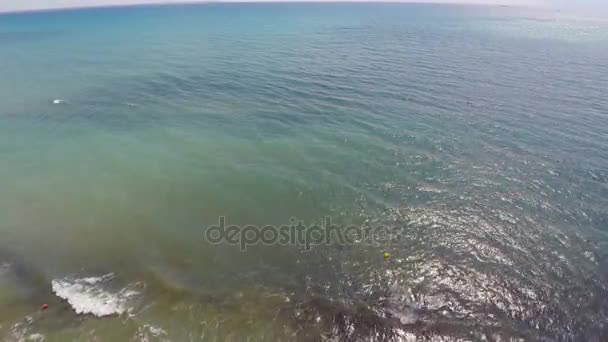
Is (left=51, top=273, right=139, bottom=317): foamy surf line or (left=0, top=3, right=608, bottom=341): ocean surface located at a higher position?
(left=0, top=3, right=608, bottom=341): ocean surface

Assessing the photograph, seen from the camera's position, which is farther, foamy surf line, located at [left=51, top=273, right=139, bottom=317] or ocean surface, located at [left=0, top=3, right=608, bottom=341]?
foamy surf line, located at [left=51, top=273, right=139, bottom=317]

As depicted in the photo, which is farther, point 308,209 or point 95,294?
point 308,209

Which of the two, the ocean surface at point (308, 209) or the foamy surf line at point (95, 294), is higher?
the ocean surface at point (308, 209)

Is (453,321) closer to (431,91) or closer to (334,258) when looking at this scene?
(334,258)

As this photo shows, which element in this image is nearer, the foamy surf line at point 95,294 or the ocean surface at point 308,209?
the ocean surface at point 308,209
